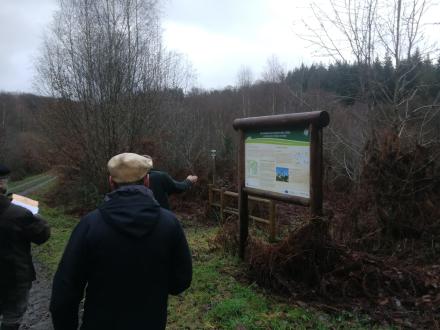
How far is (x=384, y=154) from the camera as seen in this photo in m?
6.85

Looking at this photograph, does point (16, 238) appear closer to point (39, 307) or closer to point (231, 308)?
point (231, 308)

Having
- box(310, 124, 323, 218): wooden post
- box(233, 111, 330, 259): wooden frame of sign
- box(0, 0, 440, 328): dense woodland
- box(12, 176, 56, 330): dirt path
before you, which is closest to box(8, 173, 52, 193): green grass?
box(0, 0, 440, 328): dense woodland

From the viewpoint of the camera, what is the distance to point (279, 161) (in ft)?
18.2

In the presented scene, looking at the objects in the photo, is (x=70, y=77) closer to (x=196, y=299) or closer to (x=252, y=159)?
(x=252, y=159)

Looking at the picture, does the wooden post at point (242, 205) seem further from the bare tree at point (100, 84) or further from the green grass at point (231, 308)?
the bare tree at point (100, 84)

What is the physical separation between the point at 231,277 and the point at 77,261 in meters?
3.95

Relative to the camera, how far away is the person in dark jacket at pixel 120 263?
2.11 m

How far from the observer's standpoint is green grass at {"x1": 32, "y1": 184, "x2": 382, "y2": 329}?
13.9ft

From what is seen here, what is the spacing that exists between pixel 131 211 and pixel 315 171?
3.25 metres

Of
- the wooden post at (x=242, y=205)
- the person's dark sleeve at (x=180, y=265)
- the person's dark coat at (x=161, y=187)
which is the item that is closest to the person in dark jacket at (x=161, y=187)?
the person's dark coat at (x=161, y=187)

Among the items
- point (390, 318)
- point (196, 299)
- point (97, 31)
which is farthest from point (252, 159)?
point (97, 31)

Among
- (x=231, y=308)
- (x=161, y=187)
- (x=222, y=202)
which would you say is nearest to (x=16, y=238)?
(x=231, y=308)

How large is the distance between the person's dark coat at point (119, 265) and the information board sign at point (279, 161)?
312cm

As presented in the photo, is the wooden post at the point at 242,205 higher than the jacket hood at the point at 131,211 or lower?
lower
